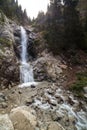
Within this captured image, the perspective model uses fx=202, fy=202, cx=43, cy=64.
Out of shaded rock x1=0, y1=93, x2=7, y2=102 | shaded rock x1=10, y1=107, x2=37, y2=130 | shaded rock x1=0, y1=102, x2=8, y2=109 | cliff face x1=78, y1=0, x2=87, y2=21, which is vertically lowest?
shaded rock x1=10, y1=107, x2=37, y2=130

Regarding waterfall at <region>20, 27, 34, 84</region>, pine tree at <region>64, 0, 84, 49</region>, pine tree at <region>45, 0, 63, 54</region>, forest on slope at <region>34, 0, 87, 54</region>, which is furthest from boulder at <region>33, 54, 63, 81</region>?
pine tree at <region>64, 0, 84, 49</region>

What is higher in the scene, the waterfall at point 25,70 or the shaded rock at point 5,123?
the waterfall at point 25,70

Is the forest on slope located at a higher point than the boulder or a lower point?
higher

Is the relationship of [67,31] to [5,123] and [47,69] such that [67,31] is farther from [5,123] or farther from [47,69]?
[5,123]

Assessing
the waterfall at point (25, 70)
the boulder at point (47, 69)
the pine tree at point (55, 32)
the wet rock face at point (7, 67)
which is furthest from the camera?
the pine tree at point (55, 32)

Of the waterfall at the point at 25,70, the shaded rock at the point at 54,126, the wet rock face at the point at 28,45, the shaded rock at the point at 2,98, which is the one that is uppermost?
the wet rock face at the point at 28,45

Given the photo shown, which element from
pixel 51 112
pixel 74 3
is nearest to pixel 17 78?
pixel 51 112

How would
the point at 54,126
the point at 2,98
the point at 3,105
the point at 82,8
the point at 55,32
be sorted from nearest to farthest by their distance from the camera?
the point at 54,126
the point at 3,105
the point at 2,98
the point at 55,32
the point at 82,8

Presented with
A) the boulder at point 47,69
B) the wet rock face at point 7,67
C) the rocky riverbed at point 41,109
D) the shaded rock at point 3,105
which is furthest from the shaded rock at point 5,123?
the boulder at point 47,69

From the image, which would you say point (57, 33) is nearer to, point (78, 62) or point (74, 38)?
point (74, 38)

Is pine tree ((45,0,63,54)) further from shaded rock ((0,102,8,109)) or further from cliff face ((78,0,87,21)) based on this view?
shaded rock ((0,102,8,109))

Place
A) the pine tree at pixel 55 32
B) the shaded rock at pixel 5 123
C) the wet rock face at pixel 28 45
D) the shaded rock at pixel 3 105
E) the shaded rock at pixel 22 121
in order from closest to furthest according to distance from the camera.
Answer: the shaded rock at pixel 5 123 → the shaded rock at pixel 22 121 → the shaded rock at pixel 3 105 → the pine tree at pixel 55 32 → the wet rock face at pixel 28 45

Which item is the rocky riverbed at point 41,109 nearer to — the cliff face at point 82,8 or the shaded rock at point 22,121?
the shaded rock at point 22,121

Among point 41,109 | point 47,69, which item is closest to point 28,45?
point 47,69
